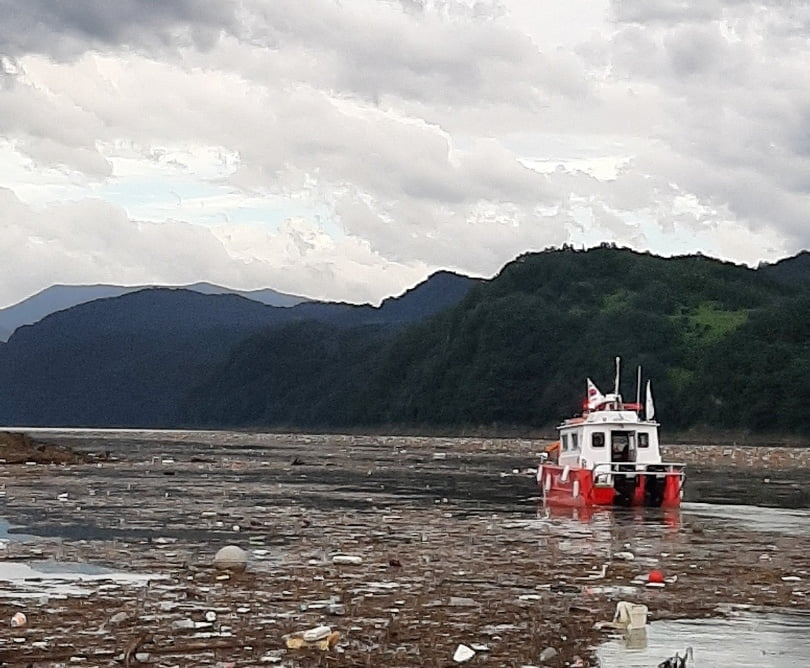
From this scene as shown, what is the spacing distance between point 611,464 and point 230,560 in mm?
20116

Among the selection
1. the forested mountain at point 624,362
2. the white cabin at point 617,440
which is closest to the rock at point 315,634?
the white cabin at point 617,440

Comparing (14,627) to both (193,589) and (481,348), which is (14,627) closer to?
(193,589)

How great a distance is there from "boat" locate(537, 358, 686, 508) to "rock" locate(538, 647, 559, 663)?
81.9ft

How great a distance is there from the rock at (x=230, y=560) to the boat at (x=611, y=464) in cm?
1963

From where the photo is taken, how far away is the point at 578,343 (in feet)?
598

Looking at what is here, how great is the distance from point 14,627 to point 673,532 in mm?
18769

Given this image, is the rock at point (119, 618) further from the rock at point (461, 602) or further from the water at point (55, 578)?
the rock at point (461, 602)

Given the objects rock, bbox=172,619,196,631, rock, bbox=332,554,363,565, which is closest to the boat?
rock, bbox=332,554,363,565

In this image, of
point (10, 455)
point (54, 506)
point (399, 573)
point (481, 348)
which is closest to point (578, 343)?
point (481, 348)

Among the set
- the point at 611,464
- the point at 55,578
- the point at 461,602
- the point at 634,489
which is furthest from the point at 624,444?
the point at 55,578

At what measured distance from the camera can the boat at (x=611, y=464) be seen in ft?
127

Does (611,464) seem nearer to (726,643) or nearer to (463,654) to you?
(726,643)

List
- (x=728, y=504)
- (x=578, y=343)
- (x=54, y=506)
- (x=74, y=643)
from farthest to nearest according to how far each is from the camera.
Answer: (x=578, y=343), (x=728, y=504), (x=54, y=506), (x=74, y=643)

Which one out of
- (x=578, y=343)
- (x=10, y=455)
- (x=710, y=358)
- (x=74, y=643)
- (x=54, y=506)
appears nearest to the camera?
(x=74, y=643)
